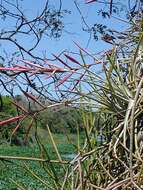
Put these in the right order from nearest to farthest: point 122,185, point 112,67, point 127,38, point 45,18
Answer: point 122,185 → point 112,67 → point 127,38 → point 45,18

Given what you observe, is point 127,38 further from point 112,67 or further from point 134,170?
point 134,170

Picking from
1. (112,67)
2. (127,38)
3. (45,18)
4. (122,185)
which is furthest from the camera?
(45,18)

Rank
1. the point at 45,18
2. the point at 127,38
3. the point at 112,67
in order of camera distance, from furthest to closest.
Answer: the point at 45,18 < the point at 127,38 < the point at 112,67

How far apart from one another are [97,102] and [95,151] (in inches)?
3.4

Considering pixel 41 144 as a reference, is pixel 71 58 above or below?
above

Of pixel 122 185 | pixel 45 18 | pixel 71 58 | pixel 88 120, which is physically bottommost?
pixel 122 185

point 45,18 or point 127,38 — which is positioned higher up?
point 45,18

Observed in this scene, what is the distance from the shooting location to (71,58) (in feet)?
2.96

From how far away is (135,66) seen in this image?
3.14ft

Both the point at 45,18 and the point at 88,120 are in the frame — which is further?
the point at 45,18

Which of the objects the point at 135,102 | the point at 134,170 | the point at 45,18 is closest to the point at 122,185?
the point at 134,170

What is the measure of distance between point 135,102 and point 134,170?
11cm

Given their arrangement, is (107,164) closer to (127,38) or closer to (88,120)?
(88,120)

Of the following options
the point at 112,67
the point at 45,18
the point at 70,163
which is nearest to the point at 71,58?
the point at 112,67
